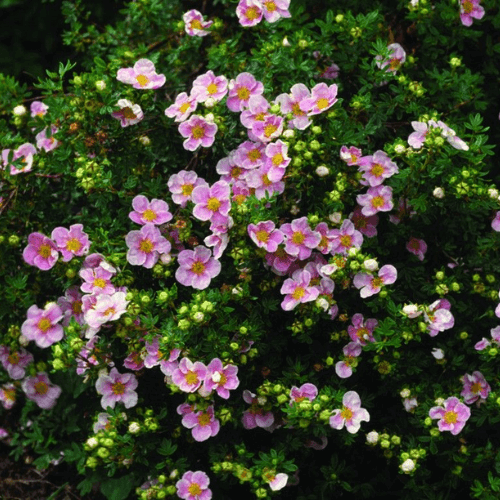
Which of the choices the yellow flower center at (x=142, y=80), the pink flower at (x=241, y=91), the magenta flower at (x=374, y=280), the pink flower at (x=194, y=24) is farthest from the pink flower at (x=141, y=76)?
the magenta flower at (x=374, y=280)

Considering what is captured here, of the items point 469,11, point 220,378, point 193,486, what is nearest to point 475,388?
point 220,378

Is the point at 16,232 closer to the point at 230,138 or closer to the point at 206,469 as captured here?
the point at 230,138

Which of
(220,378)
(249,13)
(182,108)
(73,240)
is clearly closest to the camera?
(220,378)

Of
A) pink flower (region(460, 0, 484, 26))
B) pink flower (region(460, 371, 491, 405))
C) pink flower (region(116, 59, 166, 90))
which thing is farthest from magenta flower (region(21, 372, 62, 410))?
pink flower (region(460, 0, 484, 26))

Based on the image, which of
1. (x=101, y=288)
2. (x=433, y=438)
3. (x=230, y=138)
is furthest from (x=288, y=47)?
(x=433, y=438)

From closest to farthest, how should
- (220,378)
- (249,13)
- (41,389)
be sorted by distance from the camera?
1. (220,378)
2. (249,13)
3. (41,389)

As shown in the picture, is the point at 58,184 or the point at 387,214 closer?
the point at 387,214

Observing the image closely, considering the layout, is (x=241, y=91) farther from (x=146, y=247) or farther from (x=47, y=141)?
(x=47, y=141)
